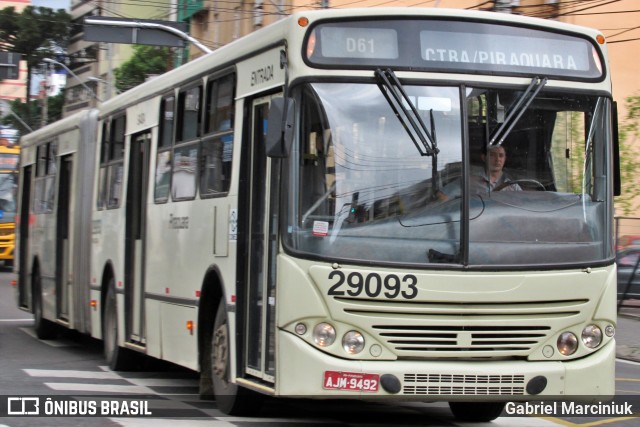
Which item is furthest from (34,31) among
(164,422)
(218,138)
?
(164,422)

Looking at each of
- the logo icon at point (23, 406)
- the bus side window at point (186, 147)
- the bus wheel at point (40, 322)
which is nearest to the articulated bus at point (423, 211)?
the bus side window at point (186, 147)

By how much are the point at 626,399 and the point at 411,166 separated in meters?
5.23

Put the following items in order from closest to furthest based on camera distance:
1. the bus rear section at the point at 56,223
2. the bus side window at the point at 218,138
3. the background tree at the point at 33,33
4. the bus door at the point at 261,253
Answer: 1. the bus door at the point at 261,253
2. the bus side window at the point at 218,138
3. the bus rear section at the point at 56,223
4. the background tree at the point at 33,33

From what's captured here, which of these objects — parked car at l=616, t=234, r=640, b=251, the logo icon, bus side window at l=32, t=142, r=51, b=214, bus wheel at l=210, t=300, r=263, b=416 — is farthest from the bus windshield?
parked car at l=616, t=234, r=640, b=251

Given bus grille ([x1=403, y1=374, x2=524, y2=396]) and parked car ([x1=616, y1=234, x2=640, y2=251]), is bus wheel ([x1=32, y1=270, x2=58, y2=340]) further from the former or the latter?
parked car ([x1=616, y1=234, x2=640, y2=251])

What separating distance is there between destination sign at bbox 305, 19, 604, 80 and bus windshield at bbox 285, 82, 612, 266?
19cm

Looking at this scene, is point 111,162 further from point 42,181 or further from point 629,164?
point 629,164

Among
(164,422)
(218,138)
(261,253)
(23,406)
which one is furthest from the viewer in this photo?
(23,406)

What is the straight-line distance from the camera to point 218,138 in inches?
389

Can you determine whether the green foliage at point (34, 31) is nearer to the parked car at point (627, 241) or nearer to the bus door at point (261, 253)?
the parked car at point (627, 241)

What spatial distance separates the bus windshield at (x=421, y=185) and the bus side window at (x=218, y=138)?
1.61 m

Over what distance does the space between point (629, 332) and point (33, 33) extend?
5299 centimetres

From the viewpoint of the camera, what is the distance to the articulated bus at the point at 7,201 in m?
38.5

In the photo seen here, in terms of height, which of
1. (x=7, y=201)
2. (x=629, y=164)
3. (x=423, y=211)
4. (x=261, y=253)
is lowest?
(x=261, y=253)
